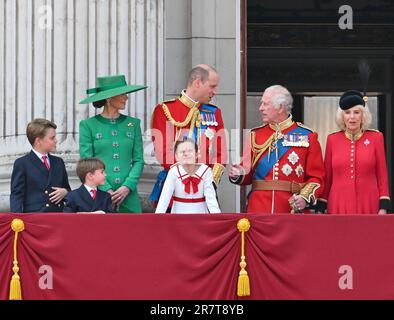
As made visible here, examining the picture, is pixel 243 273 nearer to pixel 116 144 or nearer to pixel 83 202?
pixel 83 202

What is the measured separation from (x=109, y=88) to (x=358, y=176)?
2.32 m

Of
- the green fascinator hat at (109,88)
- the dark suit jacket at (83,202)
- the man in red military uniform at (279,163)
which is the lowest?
the dark suit jacket at (83,202)

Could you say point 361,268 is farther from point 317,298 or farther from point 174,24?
point 174,24

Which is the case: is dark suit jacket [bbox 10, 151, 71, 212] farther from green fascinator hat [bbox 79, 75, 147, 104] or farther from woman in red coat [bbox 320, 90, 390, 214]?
woman in red coat [bbox 320, 90, 390, 214]

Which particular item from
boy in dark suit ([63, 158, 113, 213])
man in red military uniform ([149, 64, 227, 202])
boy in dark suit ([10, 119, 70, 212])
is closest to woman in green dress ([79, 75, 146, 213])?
man in red military uniform ([149, 64, 227, 202])

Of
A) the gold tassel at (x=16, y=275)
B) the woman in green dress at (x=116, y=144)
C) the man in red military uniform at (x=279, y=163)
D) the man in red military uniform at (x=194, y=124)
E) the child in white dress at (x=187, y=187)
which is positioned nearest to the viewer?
the gold tassel at (x=16, y=275)

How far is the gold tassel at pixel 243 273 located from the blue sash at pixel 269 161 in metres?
1.26

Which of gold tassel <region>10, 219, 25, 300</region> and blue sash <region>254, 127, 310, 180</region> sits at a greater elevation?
blue sash <region>254, 127, 310, 180</region>

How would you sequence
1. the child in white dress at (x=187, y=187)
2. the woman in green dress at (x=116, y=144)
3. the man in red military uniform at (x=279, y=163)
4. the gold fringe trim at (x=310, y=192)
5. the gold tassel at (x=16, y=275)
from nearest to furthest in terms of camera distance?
the gold tassel at (x=16, y=275), the child in white dress at (x=187, y=187), the gold fringe trim at (x=310, y=192), the man in red military uniform at (x=279, y=163), the woman in green dress at (x=116, y=144)

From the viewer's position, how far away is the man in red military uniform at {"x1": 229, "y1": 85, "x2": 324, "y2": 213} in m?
12.6

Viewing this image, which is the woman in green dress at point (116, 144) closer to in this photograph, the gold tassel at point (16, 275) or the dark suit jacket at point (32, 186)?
the dark suit jacket at point (32, 186)

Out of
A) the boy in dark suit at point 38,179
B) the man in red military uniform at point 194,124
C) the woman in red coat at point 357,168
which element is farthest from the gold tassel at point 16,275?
the woman in red coat at point 357,168

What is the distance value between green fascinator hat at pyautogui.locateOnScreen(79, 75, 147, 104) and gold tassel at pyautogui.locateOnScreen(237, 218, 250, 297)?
6.44ft

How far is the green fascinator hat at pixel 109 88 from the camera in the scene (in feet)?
42.4
